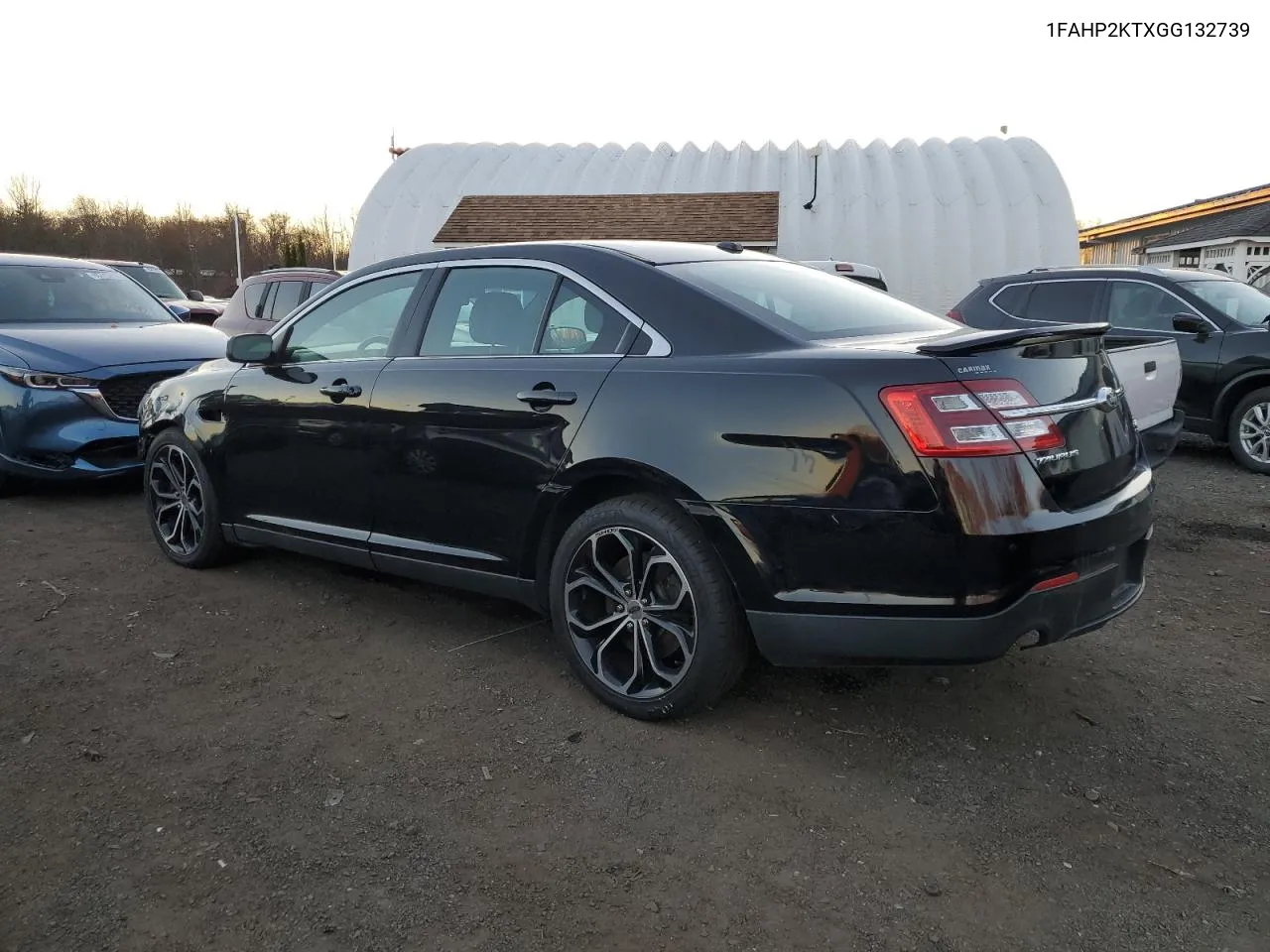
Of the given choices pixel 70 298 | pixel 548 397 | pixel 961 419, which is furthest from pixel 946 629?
pixel 70 298

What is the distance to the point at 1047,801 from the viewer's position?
2.80 metres

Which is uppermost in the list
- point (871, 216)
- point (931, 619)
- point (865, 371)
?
point (871, 216)

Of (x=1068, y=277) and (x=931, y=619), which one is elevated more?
(x=1068, y=277)

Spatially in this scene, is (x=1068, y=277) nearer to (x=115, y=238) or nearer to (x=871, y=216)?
Result: (x=871, y=216)

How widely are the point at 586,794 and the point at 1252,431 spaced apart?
291 inches

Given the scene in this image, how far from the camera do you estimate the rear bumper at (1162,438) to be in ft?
17.5

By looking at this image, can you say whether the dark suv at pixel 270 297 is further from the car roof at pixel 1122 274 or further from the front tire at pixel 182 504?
the car roof at pixel 1122 274

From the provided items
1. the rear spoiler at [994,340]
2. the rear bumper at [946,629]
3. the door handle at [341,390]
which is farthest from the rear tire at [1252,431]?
the door handle at [341,390]

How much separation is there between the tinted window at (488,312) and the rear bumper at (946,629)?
145cm

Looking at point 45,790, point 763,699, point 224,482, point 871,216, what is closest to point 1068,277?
point 763,699

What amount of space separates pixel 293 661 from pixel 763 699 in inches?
73.8

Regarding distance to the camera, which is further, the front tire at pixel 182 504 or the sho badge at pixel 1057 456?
the front tire at pixel 182 504

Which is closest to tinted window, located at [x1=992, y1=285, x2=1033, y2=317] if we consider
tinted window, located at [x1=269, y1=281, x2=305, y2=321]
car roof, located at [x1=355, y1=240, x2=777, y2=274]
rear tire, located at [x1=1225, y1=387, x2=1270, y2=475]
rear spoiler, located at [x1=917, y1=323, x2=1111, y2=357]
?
rear tire, located at [x1=1225, y1=387, x2=1270, y2=475]

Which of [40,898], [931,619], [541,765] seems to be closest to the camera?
[40,898]
